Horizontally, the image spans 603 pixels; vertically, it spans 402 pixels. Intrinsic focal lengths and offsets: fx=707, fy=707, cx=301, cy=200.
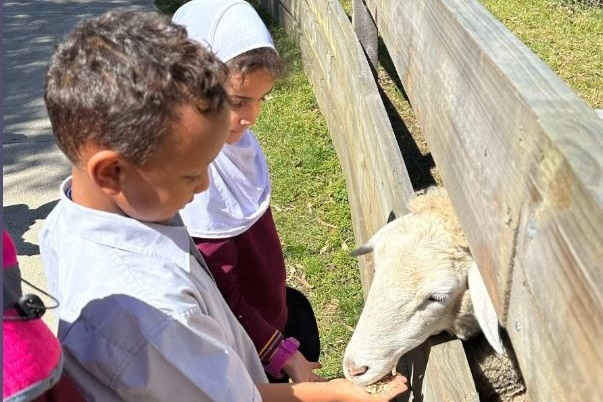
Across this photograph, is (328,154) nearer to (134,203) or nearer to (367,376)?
(367,376)

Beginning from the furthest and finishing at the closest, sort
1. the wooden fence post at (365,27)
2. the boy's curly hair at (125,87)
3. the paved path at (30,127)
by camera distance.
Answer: the wooden fence post at (365,27) < the paved path at (30,127) < the boy's curly hair at (125,87)

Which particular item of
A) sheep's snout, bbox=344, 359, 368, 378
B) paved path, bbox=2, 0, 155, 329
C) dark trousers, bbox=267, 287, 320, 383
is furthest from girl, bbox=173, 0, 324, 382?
paved path, bbox=2, 0, 155, 329

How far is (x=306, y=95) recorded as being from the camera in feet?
21.7

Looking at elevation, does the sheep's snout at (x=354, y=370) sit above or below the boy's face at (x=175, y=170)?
below

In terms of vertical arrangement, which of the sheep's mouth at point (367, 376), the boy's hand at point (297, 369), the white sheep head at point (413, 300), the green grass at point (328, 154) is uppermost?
the white sheep head at point (413, 300)

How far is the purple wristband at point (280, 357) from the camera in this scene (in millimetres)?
2264

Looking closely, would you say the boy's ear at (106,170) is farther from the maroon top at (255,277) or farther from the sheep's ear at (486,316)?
the sheep's ear at (486,316)

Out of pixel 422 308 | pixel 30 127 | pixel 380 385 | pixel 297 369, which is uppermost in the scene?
pixel 422 308

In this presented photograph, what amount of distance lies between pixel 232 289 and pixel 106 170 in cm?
89

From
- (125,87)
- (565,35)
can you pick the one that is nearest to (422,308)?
(125,87)

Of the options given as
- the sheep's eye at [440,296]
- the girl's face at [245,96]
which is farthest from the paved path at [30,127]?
the sheep's eye at [440,296]

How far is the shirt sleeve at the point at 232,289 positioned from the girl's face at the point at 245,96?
13.4 inches

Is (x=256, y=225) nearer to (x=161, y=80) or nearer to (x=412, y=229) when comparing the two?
(x=412, y=229)

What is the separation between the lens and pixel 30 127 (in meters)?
6.19
